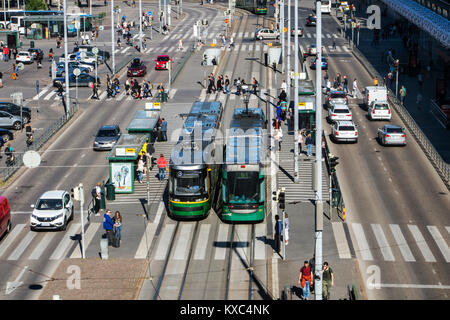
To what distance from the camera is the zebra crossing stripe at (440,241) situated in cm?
3622

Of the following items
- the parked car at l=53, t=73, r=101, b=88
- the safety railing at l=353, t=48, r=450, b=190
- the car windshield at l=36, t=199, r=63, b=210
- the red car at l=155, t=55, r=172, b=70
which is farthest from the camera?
the red car at l=155, t=55, r=172, b=70

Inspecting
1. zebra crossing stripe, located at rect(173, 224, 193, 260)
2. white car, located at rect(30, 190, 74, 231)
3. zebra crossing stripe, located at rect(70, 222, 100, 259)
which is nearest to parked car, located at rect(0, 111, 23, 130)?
white car, located at rect(30, 190, 74, 231)

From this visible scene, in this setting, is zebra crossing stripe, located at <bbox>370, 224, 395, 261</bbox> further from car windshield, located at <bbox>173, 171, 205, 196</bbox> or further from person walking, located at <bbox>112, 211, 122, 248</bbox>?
person walking, located at <bbox>112, 211, 122, 248</bbox>

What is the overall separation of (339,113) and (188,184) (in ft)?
82.4

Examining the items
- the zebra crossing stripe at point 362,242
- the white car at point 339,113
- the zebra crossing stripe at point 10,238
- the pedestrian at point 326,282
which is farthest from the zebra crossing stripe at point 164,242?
the white car at point 339,113

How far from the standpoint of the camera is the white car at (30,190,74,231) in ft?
129

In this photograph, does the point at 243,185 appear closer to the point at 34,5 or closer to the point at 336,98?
the point at 336,98

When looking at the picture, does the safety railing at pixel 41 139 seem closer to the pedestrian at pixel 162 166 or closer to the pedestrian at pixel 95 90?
the pedestrian at pixel 95 90

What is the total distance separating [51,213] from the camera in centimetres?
3950

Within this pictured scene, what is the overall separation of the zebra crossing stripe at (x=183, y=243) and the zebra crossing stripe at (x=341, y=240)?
7.27 meters

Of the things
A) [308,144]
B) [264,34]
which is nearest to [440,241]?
[308,144]

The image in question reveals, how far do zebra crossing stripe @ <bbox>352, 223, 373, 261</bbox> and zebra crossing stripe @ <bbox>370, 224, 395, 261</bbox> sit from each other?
2.08 feet

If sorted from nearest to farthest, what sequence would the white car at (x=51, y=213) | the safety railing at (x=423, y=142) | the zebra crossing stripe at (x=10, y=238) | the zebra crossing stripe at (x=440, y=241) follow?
the zebra crossing stripe at (x=440, y=241)
the zebra crossing stripe at (x=10, y=238)
the white car at (x=51, y=213)
the safety railing at (x=423, y=142)
